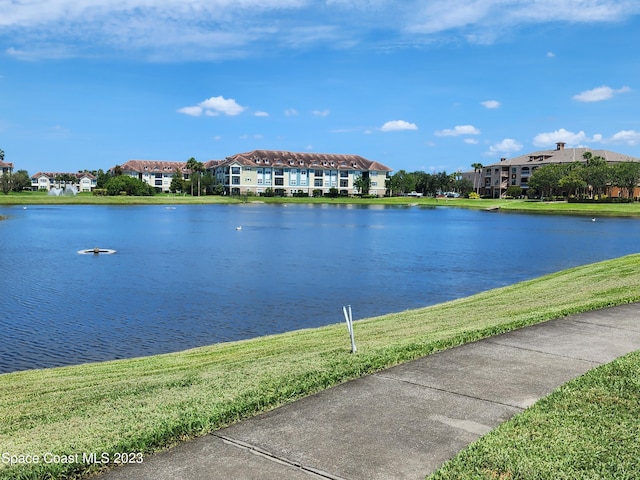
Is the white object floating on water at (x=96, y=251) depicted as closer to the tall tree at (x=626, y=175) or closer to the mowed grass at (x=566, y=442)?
the mowed grass at (x=566, y=442)

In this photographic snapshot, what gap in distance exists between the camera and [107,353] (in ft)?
54.8

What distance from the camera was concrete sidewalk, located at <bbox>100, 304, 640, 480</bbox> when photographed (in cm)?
517

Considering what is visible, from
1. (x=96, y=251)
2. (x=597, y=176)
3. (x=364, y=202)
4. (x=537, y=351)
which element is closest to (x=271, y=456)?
(x=537, y=351)

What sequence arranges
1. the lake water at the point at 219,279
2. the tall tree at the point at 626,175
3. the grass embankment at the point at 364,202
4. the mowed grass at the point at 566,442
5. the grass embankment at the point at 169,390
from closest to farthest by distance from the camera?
the mowed grass at the point at 566,442 < the grass embankment at the point at 169,390 < the lake water at the point at 219,279 < the grass embankment at the point at 364,202 < the tall tree at the point at 626,175

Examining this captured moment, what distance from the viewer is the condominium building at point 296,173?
17575 centimetres

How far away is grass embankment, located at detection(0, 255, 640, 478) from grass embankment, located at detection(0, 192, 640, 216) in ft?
347

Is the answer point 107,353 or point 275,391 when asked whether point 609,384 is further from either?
point 107,353

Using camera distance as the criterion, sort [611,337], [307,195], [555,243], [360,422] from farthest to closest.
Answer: [307,195], [555,243], [611,337], [360,422]

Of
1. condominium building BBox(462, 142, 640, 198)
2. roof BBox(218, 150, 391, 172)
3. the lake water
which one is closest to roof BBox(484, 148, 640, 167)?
condominium building BBox(462, 142, 640, 198)

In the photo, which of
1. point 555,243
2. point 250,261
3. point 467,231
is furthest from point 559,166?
point 250,261

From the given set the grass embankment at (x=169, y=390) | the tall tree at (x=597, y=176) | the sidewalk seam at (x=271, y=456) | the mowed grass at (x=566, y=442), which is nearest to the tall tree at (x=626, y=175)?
the tall tree at (x=597, y=176)

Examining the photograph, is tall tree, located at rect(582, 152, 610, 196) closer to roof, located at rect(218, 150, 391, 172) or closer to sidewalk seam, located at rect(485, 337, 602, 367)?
roof, located at rect(218, 150, 391, 172)

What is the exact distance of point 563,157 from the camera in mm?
166375

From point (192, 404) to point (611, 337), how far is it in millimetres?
6811
